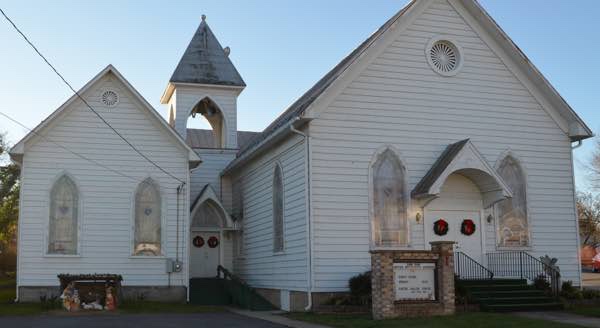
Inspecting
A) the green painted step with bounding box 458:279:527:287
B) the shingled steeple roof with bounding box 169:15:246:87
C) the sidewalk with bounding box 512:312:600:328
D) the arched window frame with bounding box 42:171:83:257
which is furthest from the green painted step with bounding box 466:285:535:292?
the shingled steeple roof with bounding box 169:15:246:87

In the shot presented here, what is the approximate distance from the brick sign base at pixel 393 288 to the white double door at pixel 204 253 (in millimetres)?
12873

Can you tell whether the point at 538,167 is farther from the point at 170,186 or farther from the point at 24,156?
the point at 24,156

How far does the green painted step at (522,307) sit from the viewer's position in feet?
63.0

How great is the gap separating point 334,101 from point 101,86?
8.71 m

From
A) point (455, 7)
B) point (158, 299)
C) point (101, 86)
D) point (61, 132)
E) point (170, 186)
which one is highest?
point (455, 7)

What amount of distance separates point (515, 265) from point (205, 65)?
1706cm

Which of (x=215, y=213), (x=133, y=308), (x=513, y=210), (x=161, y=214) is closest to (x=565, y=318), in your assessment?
→ (x=513, y=210)

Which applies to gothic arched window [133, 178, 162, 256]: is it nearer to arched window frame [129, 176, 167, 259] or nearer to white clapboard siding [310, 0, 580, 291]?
arched window frame [129, 176, 167, 259]

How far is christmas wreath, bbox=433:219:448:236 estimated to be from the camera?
71.5ft

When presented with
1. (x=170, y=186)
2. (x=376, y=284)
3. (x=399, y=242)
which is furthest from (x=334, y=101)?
(x=170, y=186)

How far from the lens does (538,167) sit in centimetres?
2312

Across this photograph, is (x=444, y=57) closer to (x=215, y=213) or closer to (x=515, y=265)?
(x=515, y=265)

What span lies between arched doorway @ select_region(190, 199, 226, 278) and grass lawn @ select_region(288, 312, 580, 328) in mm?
11433

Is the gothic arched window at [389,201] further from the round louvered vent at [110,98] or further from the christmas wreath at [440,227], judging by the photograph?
the round louvered vent at [110,98]
